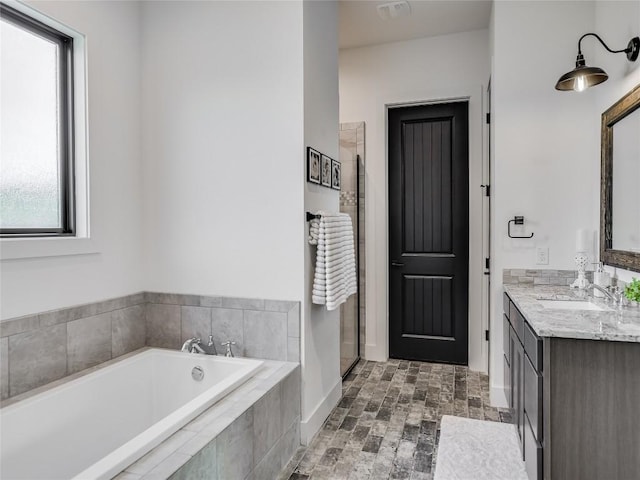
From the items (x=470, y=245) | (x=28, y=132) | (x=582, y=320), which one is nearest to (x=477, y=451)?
(x=582, y=320)

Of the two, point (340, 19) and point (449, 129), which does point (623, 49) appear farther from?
point (340, 19)

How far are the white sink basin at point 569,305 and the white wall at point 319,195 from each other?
4.17 ft

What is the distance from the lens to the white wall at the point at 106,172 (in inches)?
84.8

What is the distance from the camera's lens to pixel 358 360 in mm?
3965

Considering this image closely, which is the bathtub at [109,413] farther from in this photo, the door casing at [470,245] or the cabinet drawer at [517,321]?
the door casing at [470,245]

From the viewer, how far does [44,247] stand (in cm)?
209

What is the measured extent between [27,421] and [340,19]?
3.39 m

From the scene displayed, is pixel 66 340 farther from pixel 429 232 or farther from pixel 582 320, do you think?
pixel 429 232

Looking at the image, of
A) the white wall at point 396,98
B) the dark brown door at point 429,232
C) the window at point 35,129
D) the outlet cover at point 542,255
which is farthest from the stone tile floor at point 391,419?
the window at point 35,129

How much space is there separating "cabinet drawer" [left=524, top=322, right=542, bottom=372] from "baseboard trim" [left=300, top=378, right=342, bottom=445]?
124 cm

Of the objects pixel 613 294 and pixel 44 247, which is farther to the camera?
pixel 613 294

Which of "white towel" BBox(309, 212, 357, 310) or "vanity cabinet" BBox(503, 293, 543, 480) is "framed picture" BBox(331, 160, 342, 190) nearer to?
"white towel" BBox(309, 212, 357, 310)

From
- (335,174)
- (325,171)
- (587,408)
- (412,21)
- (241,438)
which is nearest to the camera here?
(587,408)

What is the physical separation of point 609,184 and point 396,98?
1.94 meters
